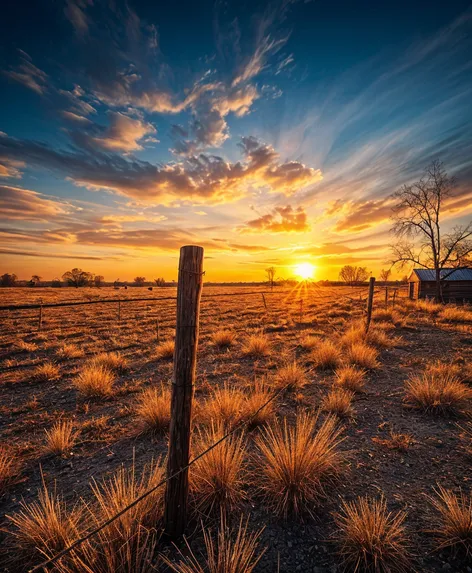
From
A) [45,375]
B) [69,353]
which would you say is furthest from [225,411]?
[69,353]

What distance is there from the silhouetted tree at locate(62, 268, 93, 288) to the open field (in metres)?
69.5

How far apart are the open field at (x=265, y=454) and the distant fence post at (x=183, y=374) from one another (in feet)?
Answer: 1.23

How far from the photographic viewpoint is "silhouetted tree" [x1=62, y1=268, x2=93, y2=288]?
69.7 metres

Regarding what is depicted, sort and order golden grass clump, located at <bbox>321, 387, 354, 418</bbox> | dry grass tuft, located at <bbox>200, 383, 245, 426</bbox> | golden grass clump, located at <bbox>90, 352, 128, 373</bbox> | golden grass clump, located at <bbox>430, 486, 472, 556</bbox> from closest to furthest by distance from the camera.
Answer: golden grass clump, located at <bbox>430, 486, 472, 556</bbox> → dry grass tuft, located at <bbox>200, 383, 245, 426</bbox> → golden grass clump, located at <bbox>321, 387, 354, 418</bbox> → golden grass clump, located at <bbox>90, 352, 128, 373</bbox>

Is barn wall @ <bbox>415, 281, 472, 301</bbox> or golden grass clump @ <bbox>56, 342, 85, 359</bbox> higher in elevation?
barn wall @ <bbox>415, 281, 472, 301</bbox>

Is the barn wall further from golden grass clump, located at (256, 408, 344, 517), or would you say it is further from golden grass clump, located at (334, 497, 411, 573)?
golden grass clump, located at (334, 497, 411, 573)

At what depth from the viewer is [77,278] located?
7006 centimetres

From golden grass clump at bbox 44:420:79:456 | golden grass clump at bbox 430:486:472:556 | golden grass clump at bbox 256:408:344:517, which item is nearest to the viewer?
golden grass clump at bbox 430:486:472:556

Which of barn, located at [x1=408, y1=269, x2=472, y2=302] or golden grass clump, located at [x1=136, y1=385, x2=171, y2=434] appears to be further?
barn, located at [x1=408, y1=269, x2=472, y2=302]

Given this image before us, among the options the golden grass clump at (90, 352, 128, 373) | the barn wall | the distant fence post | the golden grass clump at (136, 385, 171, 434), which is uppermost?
the barn wall

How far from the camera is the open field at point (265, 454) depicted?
7.75 feet

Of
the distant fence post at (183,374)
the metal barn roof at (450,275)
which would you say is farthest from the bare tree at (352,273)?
the distant fence post at (183,374)

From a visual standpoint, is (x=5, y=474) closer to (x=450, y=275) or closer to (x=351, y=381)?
(x=351, y=381)

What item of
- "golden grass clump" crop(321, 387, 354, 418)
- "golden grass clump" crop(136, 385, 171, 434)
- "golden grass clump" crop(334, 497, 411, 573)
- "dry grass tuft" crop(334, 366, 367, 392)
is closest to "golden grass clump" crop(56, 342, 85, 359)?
"golden grass clump" crop(136, 385, 171, 434)
